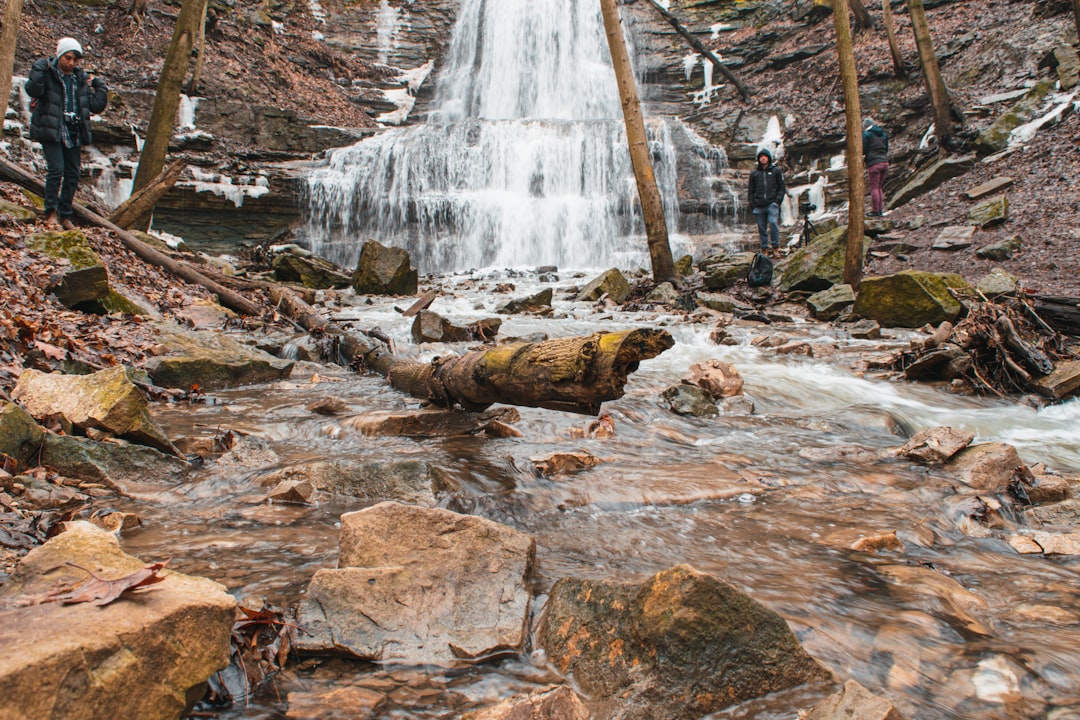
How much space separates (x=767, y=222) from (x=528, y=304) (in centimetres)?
631

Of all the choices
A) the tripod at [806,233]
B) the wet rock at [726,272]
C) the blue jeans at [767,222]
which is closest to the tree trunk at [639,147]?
the wet rock at [726,272]

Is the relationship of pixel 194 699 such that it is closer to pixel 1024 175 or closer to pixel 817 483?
pixel 817 483

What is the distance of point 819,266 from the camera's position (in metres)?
11.0

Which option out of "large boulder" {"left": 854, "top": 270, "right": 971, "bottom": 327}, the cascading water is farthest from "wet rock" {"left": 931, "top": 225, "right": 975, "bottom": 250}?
the cascading water

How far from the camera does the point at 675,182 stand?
18.7 metres

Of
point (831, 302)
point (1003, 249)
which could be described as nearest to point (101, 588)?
point (831, 302)

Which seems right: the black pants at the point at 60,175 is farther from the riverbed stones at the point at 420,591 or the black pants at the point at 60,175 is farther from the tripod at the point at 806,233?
the tripod at the point at 806,233

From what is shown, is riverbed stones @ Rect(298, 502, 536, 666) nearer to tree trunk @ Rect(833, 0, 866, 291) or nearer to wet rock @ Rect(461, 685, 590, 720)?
wet rock @ Rect(461, 685, 590, 720)

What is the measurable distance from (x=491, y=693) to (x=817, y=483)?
101 inches

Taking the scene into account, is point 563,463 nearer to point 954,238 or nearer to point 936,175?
point 954,238

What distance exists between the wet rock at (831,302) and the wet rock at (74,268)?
917cm

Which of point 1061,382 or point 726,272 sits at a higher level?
point 726,272

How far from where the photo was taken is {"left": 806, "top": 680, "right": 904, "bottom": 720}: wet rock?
144 cm

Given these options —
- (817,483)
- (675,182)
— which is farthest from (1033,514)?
(675,182)
